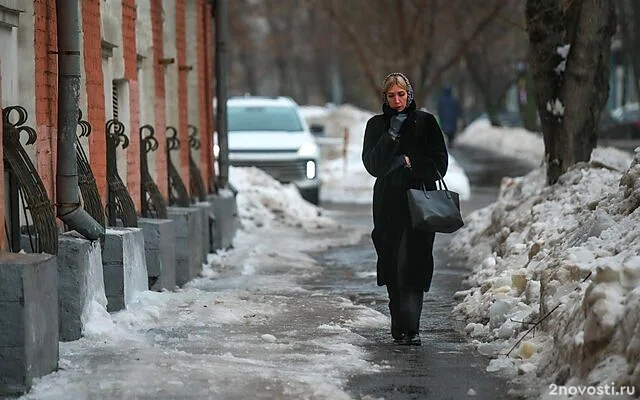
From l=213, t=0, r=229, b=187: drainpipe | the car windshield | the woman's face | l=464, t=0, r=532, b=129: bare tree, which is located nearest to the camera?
the woman's face

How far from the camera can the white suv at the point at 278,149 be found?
24719 mm

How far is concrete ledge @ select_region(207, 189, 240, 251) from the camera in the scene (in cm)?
1714

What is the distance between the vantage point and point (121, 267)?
10.4 meters

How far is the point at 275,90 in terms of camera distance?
4129 inches

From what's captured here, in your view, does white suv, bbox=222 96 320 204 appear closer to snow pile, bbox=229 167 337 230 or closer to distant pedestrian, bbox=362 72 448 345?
snow pile, bbox=229 167 337 230

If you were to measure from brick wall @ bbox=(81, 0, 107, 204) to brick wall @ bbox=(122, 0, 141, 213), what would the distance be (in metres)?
1.35

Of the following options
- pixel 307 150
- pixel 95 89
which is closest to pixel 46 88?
pixel 95 89

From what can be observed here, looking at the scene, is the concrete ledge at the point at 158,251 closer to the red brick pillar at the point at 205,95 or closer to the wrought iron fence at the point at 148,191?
the wrought iron fence at the point at 148,191

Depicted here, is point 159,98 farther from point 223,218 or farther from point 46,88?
point 46,88

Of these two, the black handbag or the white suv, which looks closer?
the black handbag

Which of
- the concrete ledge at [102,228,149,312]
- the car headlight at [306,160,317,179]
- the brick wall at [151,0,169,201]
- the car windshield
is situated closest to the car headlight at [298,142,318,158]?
the car headlight at [306,160,317,179]

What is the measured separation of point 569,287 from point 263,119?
57.1ft

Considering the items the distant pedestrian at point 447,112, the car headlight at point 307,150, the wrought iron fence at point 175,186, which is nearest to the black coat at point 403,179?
the wrought iron fence at point 175,186

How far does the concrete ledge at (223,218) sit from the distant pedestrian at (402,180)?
24.2 feet
